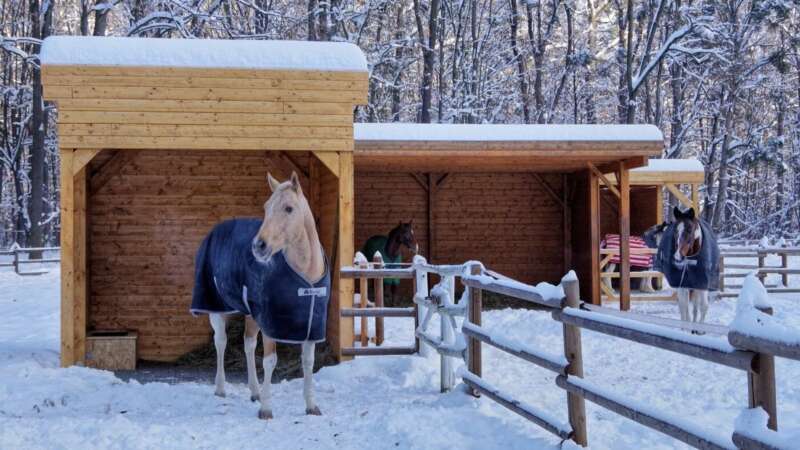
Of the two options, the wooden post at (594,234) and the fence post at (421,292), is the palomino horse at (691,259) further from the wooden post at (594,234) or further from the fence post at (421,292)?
the fence post at (421,292)

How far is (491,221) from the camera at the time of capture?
1504cm

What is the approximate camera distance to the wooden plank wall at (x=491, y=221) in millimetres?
14922

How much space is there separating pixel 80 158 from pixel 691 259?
300 inches

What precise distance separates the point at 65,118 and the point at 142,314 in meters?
3.18

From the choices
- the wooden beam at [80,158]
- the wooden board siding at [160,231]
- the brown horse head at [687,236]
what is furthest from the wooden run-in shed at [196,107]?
the brown horse head at [687,236]

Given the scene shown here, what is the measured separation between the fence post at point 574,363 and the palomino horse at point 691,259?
5.32 metres

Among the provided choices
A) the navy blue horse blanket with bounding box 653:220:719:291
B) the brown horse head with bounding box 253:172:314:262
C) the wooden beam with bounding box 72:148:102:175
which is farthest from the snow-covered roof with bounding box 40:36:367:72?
the navy blue horse blanket with bounding box 653:220:719:291

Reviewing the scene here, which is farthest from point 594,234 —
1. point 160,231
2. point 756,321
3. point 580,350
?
point 756,321

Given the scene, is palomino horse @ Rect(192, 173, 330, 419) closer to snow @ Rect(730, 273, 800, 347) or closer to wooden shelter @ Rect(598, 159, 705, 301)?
snow @ Rect(730, 273, 800, 347)

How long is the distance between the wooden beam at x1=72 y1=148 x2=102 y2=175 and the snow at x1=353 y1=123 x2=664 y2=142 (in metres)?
4.01

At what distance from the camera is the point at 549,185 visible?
48.5 ft

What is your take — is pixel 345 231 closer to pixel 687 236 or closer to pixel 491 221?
pixel 687 236

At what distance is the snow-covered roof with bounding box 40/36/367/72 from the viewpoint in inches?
320

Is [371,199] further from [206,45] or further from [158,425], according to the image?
[158,425]
